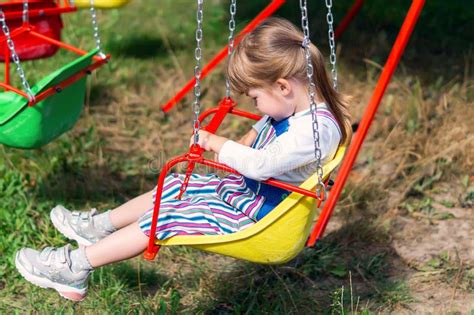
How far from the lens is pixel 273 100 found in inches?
107

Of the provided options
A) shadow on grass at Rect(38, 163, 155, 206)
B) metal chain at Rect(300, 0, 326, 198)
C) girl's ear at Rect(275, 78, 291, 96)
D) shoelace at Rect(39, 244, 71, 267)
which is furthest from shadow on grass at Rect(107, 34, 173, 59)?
metal chain at Rect(300, 0, 326, 198)

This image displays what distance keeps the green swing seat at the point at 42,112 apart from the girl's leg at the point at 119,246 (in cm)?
64

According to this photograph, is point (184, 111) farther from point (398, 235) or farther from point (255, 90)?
point (255, 90)

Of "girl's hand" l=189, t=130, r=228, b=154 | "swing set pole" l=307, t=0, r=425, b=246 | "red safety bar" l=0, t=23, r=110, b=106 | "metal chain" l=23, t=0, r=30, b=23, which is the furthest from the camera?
"metal chain" l=23, t=0, r=30, b=23

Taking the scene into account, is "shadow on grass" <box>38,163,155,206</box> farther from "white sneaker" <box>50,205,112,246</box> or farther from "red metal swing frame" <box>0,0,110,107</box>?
"white sneaker" <box>50,205,112,246</box>

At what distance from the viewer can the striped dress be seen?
276 cm

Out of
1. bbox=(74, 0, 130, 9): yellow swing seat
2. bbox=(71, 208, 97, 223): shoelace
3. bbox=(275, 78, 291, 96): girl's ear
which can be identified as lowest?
bbox=(71, 208, 97, 223): shoelace

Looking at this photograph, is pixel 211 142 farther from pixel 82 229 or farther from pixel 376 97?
pixel 376 97

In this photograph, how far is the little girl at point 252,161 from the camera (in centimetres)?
268

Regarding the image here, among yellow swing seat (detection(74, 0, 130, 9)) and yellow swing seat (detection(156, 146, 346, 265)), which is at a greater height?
yellow swing seat (detection(74, 0, 130, 9))

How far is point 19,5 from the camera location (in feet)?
12.9

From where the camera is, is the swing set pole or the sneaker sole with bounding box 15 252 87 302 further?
the swing set pole

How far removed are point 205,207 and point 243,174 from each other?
0.24 meters

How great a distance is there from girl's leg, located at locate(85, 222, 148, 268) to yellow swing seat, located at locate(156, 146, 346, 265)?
13 cm
